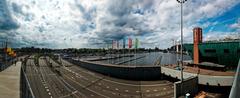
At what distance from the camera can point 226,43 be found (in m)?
59.2

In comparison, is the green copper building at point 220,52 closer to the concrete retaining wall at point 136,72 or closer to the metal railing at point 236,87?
the concrete retaining wall at point 136,72

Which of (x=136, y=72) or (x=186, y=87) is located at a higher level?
(x=136, y=72)

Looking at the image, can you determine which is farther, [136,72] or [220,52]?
[220,52]

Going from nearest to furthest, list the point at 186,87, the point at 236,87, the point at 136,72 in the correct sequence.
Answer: the point at 236,87
the point at 186,87
the point at 136,72

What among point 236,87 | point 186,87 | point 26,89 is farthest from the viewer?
point 186,87

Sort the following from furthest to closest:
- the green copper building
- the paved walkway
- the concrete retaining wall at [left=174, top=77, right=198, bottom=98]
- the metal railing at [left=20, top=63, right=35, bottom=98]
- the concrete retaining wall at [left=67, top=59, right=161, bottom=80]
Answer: the green copper building < the concrete retaining wall at [left=67, top=59, right=161, bottom=80] < the concrete retaining wall at [left=174, top=77, right=198, bottom=98] < the paved walkway < the metal railing at [left=20, top=63, right=35, bottom=98]

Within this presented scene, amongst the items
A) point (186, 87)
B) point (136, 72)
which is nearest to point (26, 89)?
point (186, 87)

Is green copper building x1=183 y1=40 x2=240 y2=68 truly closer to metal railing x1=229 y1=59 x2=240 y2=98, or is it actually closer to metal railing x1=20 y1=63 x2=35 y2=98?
metal railing x1=20 y1=63 x2=35 y2=98

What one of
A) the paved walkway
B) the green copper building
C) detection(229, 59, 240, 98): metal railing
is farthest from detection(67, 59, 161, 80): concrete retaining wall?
detection(229, 59, 240, 98): metal railing

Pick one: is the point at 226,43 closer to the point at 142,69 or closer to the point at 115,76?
the point at 142,69

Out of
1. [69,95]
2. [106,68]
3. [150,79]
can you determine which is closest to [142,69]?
[150,79]

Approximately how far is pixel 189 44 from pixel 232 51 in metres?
21.4

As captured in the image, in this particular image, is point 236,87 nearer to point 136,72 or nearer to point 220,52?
point 136,72

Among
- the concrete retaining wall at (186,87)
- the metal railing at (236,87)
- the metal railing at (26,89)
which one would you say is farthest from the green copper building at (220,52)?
the metal railing at (236,87)
